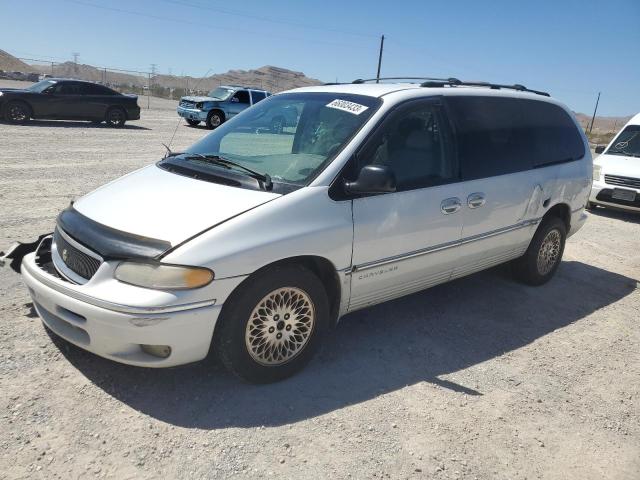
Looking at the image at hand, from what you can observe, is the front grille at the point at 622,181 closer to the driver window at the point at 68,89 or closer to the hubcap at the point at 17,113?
the driver window at the point at 68,89

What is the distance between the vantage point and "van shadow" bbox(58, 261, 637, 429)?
312 centimetres

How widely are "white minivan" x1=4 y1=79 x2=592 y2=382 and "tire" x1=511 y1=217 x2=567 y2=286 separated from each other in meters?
0.48

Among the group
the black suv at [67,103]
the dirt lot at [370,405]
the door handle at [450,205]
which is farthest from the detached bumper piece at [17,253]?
the black suv at [67,103]

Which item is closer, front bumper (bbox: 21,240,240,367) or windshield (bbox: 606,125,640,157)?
front bumper (bbox: 21,240,240,367)

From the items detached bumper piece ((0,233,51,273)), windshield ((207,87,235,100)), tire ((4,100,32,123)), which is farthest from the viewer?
windshield ((207,87,235,100))

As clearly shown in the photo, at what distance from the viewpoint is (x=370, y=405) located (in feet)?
10.7

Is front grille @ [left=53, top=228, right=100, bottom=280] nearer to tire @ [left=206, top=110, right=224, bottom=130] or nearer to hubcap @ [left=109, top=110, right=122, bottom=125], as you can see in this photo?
hubcap @ [left=109, top=110, right=122, bottom=125]

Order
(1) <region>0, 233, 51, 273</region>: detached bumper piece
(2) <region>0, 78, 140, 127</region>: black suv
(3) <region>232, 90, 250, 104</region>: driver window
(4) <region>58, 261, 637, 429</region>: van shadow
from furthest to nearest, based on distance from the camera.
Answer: (3) <region>232, 90, 250, 104</region>: driver window < (2) <region>0, 78, 140, 127</region>: black suv < (1) <region>0, 233, 51, 273</region>: detached bumper piece < (4) <region>58, 261, 637, 429</region>: van shadow

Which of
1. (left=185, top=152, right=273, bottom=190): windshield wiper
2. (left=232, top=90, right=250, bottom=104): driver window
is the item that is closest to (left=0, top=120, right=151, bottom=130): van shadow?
(left=232, top=90, right=250, bottom=104): driver window

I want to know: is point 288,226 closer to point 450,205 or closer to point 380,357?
point 380,357

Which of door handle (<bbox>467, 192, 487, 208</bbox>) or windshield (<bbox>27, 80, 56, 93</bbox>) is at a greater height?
door handle (<bbox>467, 192, 487, 208</bbox>)

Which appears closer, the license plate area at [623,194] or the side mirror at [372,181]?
the side mirror at [372,181]

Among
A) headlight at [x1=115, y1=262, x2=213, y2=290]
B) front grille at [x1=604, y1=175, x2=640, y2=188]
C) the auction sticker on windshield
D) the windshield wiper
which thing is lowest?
front grille at [x1=604, y1=175, x2=640, y2=188]

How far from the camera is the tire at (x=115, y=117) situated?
17722 millimetres
